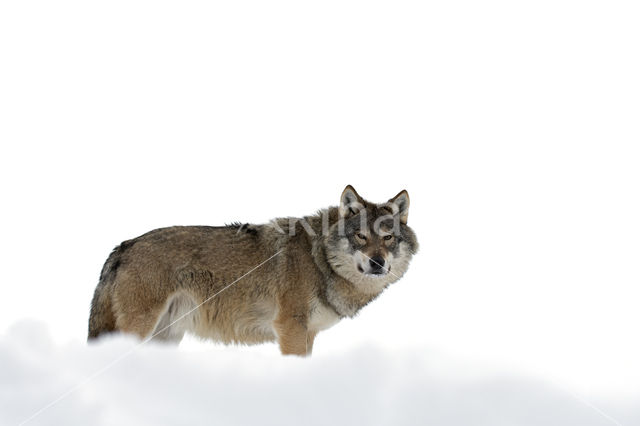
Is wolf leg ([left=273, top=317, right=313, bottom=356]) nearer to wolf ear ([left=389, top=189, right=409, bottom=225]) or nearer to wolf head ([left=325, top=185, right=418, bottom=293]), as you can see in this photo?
wolf head ([left=325, top=185, right=418, bottom=293])

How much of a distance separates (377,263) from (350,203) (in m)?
0.88

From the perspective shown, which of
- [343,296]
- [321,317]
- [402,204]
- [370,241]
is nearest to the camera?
[370,241]

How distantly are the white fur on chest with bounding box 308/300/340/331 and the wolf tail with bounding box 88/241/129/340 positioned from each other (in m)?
2.32

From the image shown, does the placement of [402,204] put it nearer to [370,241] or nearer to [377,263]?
[370,241]

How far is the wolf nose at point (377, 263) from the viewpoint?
782cm

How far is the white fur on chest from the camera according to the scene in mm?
8055

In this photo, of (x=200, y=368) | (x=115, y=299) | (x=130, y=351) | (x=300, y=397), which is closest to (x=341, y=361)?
(x=300, y=397)

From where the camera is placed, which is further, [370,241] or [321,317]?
[321,317]

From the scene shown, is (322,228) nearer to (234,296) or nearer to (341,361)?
(234,296)

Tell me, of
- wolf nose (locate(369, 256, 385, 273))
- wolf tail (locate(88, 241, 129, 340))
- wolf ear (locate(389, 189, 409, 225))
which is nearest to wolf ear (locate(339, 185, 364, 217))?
wolf ear (locate(389, 189, 409, 225))

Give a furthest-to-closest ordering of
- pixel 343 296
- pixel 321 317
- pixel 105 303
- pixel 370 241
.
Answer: pixel 343 296 < pixel 321 317 < pixel 370 241 < pixel 105 303

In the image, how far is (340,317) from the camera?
8.35 meters

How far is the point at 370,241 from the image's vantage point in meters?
8.00

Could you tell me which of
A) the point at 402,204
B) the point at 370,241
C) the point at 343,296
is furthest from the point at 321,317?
the point at 402,204
